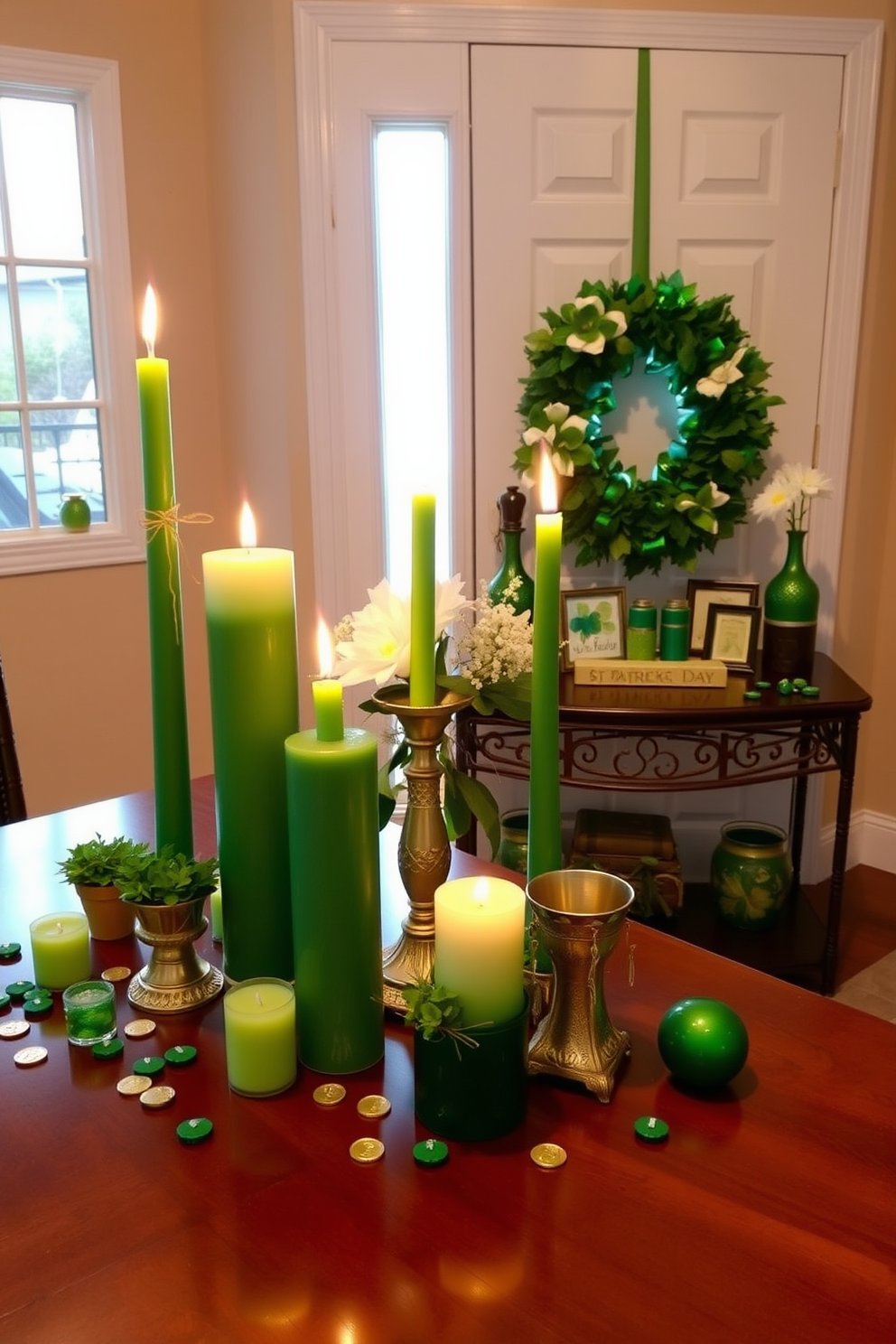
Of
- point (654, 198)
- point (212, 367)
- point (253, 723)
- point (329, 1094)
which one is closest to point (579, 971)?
point (329, 1094)

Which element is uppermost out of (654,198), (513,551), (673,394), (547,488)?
(654,198)

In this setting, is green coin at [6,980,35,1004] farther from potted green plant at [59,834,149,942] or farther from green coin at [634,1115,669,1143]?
green coin at [634,1115,669,1143]

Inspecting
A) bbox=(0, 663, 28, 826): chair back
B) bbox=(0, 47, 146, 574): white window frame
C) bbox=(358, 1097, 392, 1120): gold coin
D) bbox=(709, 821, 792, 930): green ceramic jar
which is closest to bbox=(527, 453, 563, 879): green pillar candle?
bbox=(358, 1097, 392, 1120): gold coin

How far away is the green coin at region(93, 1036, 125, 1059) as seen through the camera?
0.91 metres

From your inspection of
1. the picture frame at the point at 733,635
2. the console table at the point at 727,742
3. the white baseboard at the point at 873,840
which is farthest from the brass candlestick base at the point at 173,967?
the white baseboard at the point at 873,840

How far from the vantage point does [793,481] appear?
2.49 meters

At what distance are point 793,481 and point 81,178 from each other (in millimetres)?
1951

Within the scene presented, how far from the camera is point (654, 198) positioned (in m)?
2.60

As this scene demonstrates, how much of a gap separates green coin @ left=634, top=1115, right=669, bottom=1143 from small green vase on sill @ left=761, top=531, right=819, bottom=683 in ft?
5.90

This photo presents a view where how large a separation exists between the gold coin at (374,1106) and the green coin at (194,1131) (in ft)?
0.36

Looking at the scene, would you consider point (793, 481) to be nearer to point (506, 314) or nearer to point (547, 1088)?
point (506, 314)

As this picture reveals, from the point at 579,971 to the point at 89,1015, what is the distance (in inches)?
15.9

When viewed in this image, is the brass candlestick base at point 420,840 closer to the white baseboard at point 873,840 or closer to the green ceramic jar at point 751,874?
the green ceramic jar at point 751,874

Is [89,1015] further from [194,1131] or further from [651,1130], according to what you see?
[651,1130]
